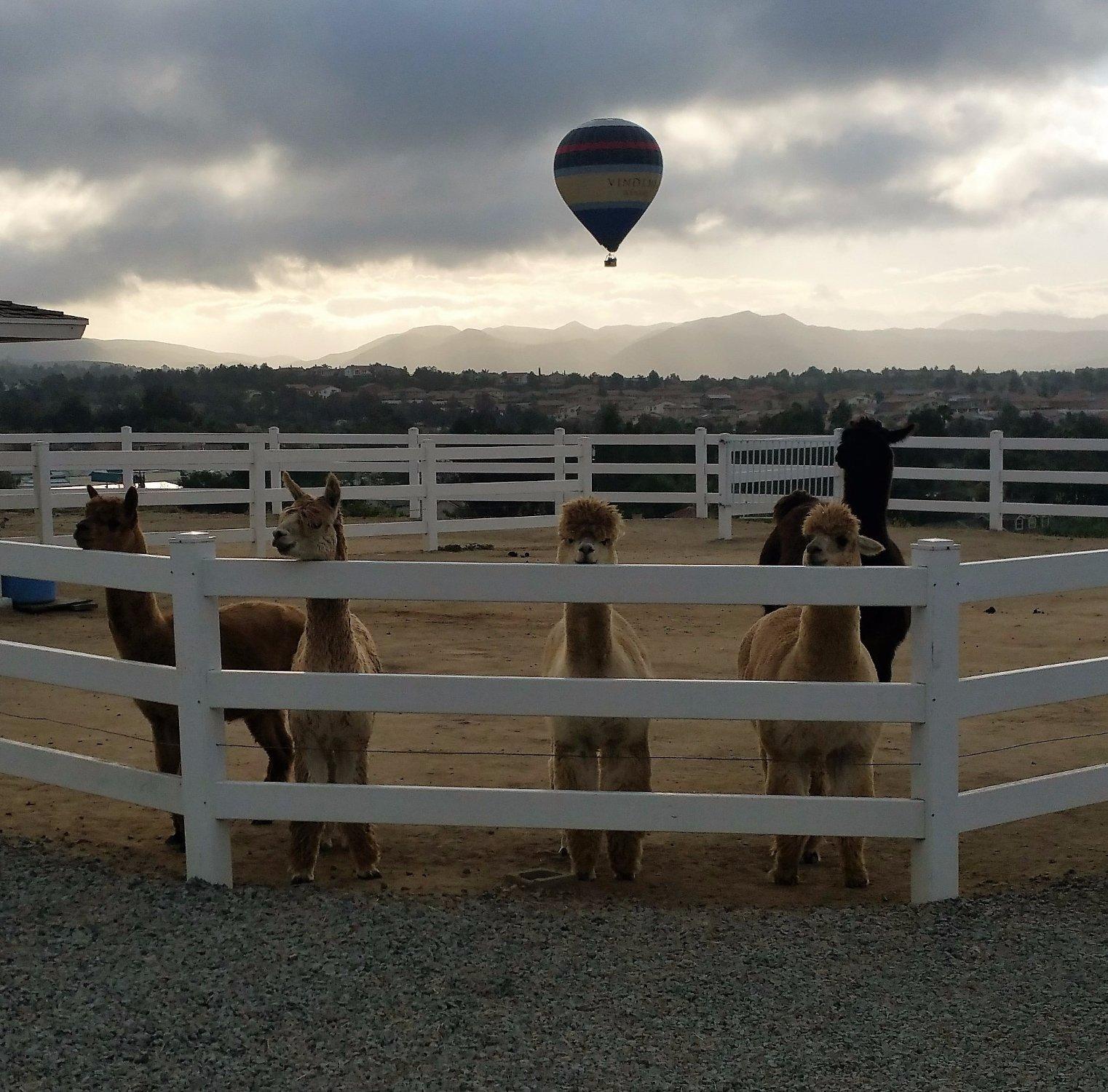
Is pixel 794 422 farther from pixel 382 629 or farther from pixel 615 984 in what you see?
pixel 615 984

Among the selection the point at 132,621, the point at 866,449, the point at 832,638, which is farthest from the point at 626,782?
the point at 866,449

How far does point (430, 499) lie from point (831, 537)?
13.0 metres

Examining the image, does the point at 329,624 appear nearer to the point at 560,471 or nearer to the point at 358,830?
the point at 358,830

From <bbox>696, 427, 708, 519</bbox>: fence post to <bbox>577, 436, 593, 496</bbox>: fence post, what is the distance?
1.82 meters

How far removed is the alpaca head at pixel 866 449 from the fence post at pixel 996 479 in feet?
34.5

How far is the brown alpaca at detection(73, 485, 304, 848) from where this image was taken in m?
5.85

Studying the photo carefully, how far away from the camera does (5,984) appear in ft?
13.1

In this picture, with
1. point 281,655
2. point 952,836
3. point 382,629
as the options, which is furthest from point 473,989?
point 382,629

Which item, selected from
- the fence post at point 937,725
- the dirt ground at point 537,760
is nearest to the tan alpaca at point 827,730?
the dirt ground at point 537,760

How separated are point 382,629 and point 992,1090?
9.30 meters

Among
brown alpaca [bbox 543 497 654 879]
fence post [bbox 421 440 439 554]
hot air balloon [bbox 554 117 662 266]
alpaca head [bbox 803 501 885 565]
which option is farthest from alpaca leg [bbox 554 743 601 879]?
hot air balloon [bbox 554 117 662 266]

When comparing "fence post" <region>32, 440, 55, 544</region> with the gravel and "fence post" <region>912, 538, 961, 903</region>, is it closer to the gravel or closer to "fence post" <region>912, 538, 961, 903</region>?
the gravel

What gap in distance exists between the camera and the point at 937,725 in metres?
4.64

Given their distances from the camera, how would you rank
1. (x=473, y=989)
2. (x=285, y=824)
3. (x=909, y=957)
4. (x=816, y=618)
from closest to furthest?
(x=473, y=989) < (x=909, y=957) < (x=816, y=618) < (x=285, y=824)
